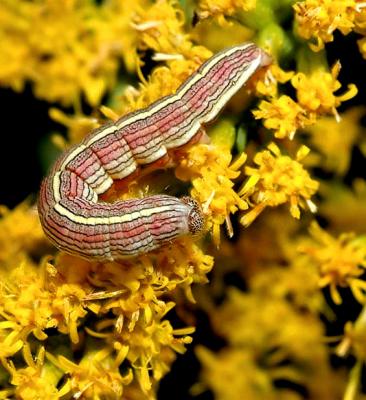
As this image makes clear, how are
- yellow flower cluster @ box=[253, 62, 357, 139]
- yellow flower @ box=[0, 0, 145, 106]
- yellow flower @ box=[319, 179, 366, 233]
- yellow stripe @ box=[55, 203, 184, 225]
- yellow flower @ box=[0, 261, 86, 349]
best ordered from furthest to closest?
yellow flower @ box=[0, 0, 145, 106] < yellow flower @ box=[319, 179, 366, 233] < yellow flower cluster @ box=[253, 62, 357, 139] < yellow flower @ box=[0, 261, 86, 349] < yellow stripe @ box=[55, 203, 184, 225]

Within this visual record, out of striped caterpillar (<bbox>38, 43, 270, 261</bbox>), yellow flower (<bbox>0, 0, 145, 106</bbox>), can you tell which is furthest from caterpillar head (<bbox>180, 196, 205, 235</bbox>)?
yellow flower (<bbox>0, 0, 145, 106</bbox>)

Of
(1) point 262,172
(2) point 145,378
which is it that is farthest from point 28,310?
(1) point 262,172

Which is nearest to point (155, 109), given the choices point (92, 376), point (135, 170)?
point (135, 170)

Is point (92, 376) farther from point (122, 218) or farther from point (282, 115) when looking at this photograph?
point (282, 115)

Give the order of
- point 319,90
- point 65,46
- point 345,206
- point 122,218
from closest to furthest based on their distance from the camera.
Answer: point 122,218
point 319,90
point 345,206
point 65,46

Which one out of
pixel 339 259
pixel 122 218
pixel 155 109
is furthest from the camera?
pixel 339 259

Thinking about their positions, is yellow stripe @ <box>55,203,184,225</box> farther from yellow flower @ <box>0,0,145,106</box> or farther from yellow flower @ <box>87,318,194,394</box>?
yellow flower @ <box>0,0,145,106</box>
